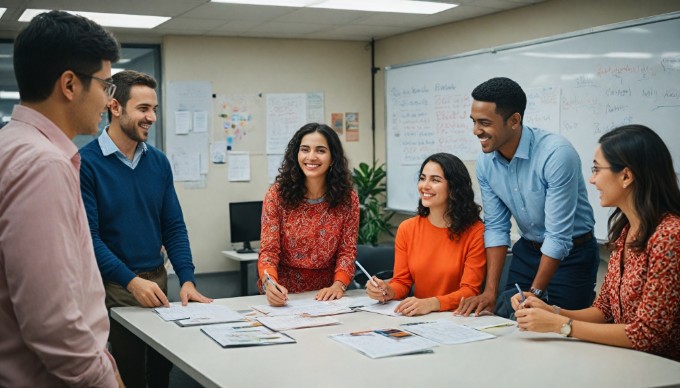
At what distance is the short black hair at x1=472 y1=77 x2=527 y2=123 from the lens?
292 centimetres

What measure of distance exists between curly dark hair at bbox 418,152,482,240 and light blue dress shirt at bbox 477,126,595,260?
3.6 inches

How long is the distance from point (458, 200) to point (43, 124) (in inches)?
73.8

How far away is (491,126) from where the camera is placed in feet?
9.67

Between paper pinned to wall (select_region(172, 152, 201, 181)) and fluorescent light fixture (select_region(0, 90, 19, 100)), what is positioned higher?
fluorescent light fixture (select_region(0, 90, 19, 100))

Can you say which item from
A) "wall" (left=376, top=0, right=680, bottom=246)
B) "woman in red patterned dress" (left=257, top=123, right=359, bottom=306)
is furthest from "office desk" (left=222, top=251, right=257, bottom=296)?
"woman in red patterned dress" (left=257, top=123, right=359, bottom=306)

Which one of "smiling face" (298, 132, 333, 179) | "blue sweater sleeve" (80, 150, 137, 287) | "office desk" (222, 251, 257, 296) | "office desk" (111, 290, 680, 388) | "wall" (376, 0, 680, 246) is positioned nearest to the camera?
"office desk" (111, 290, 680, 388)

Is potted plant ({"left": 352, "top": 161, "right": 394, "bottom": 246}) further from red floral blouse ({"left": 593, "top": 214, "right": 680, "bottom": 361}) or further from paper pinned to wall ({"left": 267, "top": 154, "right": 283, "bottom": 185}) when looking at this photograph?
red floral blouse ({"left": 593, "top": 214, "right": 680, "bottom": 361})

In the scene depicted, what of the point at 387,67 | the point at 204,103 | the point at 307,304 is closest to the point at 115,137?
the point at 307,304

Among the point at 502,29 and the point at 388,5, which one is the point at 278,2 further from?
the point at 502,29

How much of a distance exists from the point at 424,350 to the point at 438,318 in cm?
51

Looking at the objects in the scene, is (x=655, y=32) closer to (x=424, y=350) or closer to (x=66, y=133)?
(x=424, y=350)

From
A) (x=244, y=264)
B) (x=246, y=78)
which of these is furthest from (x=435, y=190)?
(x=246, y=78)

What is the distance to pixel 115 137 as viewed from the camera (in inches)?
112

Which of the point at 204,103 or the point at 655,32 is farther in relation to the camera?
the point at 204,103
